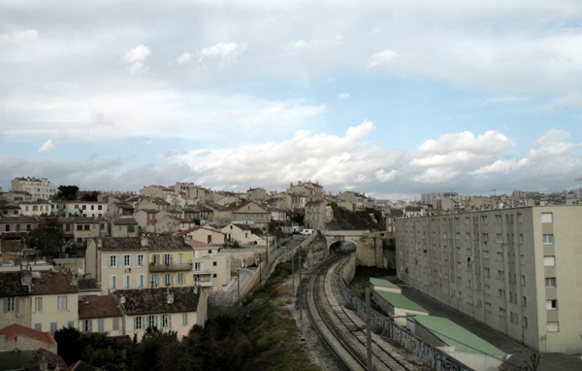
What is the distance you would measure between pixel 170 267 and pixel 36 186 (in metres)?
98.3

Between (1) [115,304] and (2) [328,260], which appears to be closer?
(1) [115,304]

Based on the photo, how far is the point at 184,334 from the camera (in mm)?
38656

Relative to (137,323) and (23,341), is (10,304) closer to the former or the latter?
(23,341)

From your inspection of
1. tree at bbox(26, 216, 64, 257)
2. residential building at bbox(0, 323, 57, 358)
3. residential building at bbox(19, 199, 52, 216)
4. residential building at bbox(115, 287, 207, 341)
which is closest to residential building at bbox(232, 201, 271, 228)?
residential building at bbox(19, 199, 52, 216)

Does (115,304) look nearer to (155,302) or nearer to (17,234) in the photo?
(155,302)

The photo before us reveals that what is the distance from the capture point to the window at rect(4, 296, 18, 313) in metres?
35.2

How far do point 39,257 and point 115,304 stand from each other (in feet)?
85.8

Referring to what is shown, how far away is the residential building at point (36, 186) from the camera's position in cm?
12706

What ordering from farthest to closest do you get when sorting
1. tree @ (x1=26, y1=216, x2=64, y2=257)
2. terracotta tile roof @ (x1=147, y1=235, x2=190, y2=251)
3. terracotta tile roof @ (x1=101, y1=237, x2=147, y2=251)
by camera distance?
1. tree @ (x1=26, y1=216, x2=64, y2=257)
2. terracotta tile roof @ (x1=147, y1=235, x2=190, y2=251)
3. terracotta tile roof @ (x1=101, y1=237, x2=147, y2=251)

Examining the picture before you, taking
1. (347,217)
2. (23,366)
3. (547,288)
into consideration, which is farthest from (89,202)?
(547,288)

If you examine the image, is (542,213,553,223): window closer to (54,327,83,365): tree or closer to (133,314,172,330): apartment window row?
(133,314,172,330): apartment window row

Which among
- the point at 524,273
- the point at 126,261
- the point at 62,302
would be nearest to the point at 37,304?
the point at 62,302

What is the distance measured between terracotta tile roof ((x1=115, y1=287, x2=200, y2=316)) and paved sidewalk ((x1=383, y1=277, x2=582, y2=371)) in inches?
853

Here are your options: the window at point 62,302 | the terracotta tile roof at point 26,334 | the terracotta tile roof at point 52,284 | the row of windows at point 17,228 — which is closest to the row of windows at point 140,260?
the terracotta tile roof at point 52,284
